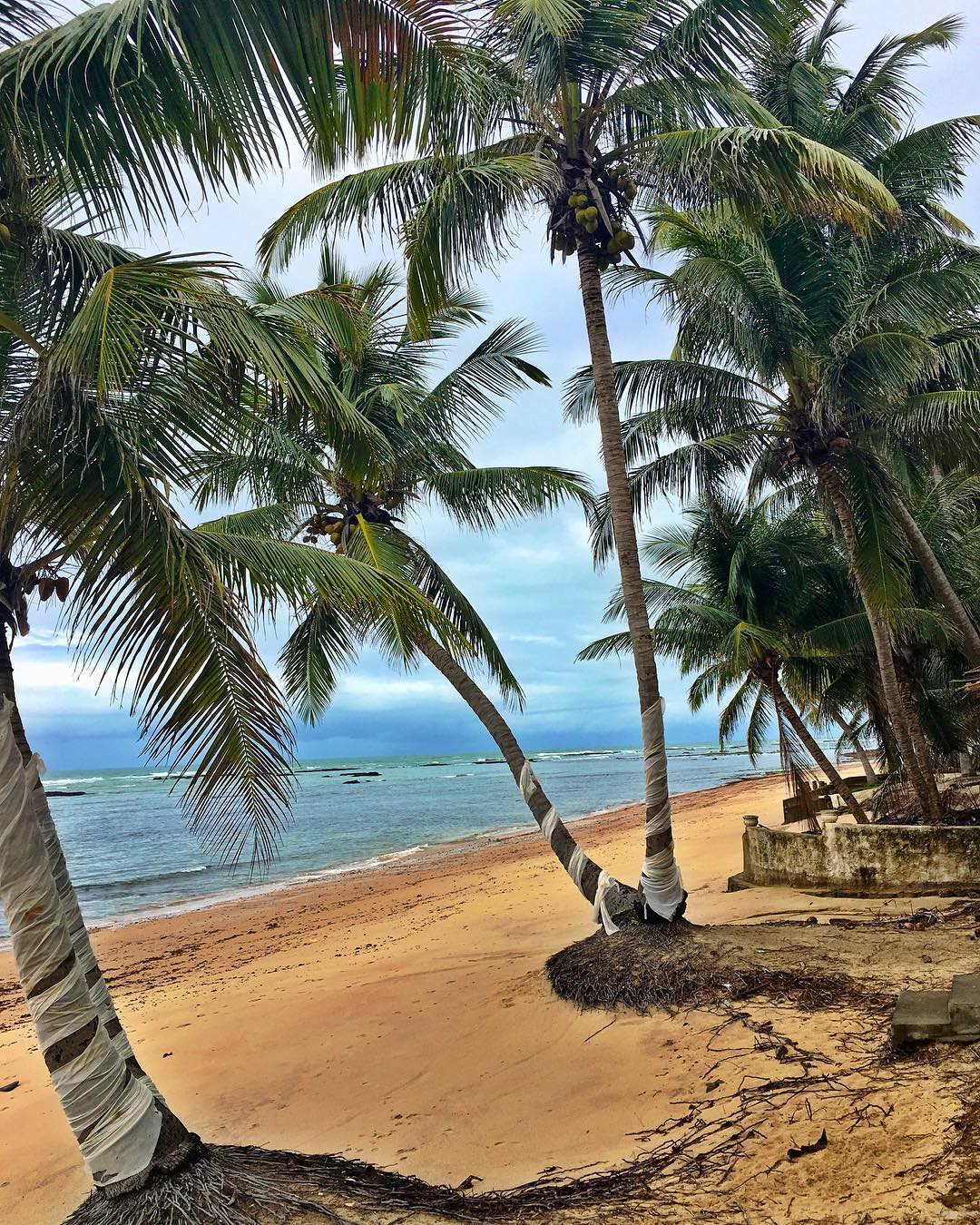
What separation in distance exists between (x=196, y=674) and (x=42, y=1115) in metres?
4.82

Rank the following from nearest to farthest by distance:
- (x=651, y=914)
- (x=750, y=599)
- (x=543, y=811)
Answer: (x=651, y=914) → (x=543, y=811) → (x=750, y=599)

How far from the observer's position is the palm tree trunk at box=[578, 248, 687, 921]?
7848mm

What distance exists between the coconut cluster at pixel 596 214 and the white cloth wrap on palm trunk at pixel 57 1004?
6.52 meters

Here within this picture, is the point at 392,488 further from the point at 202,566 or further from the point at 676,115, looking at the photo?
the point at 202,566

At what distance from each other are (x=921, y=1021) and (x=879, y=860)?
5894mm

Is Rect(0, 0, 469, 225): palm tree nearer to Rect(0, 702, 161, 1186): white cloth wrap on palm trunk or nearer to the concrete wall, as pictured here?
Rect(0, 702, 161, 1186): white cloth wrap on palm trunk

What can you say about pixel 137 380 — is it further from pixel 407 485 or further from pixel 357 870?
pixel 357 870

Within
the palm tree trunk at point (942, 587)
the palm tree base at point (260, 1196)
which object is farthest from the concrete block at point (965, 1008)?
the palm tree trunk at point (942, 587)

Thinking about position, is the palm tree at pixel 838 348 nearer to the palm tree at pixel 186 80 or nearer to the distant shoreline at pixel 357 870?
the palm tree at pixel 186 80

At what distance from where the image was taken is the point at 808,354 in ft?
35.2

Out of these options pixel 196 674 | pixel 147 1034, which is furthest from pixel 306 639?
pixel 196 674

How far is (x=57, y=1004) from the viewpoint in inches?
157

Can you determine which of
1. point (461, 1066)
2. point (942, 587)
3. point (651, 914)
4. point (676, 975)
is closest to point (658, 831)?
point (651, 914)

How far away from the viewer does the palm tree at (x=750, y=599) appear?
14.3 metres
